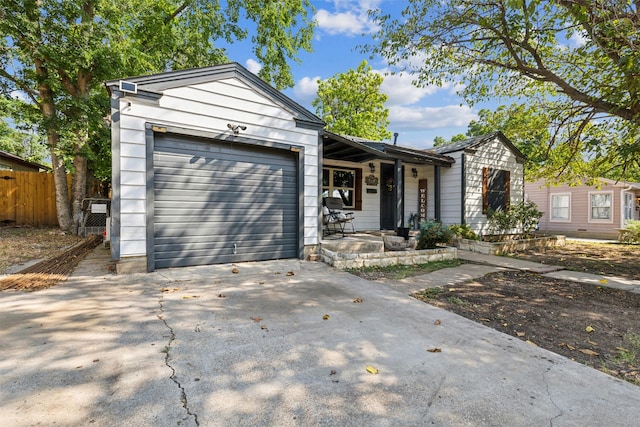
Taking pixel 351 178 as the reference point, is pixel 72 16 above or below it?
above

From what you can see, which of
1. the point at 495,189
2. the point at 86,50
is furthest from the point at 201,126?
the point at 495,189

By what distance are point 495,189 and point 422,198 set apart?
8.15ft

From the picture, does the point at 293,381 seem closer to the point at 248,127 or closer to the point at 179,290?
the point at 179,290

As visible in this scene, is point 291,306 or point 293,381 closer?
point 293,381

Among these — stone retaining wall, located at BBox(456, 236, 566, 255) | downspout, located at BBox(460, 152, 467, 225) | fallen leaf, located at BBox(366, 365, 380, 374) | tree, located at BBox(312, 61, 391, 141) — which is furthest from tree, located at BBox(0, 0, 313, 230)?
stone retaining wall, located at BBox(456, 236, 566, 255)

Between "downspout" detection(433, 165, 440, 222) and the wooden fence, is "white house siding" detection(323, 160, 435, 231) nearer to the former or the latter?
"downspout" detection(433, 165, 440, 222)

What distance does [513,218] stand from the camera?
9.36 m

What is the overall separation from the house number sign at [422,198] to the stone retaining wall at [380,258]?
3.49 meters

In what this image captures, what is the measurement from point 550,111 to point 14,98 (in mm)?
15619

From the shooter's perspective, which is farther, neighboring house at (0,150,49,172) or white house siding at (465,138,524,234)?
neighboring house at (0,150,49,172)

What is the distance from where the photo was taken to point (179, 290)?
3.87 meters

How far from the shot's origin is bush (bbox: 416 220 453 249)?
23.3ft

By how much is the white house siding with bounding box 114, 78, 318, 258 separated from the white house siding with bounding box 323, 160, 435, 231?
2.94 meters

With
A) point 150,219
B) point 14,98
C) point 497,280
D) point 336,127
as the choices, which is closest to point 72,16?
point 14,98
